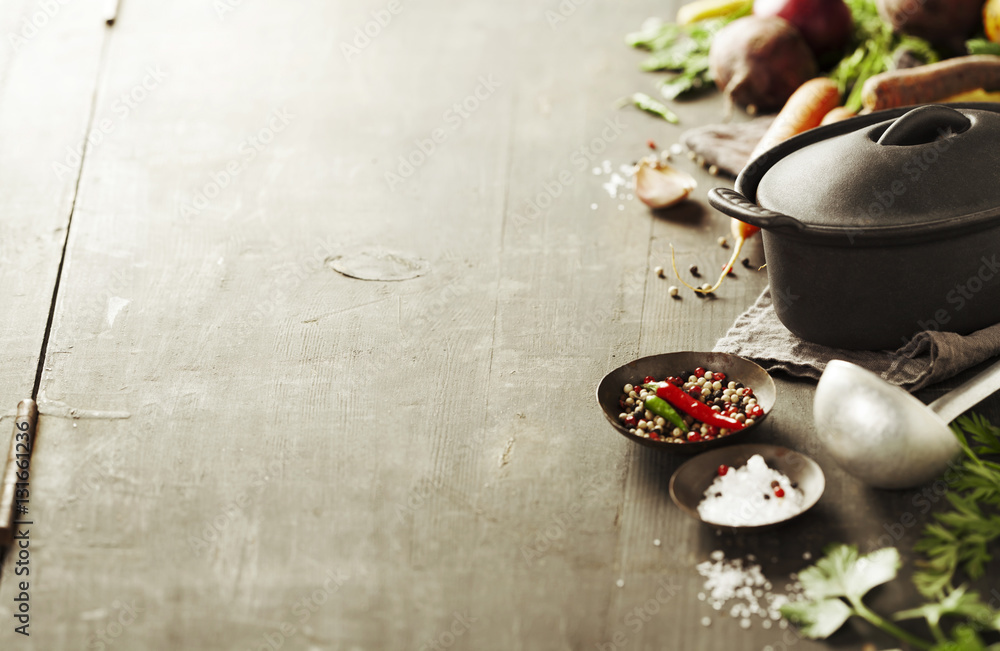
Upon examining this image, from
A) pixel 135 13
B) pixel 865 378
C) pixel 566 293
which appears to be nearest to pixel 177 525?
pixel 566 293

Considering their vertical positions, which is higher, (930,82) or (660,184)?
(930,82)

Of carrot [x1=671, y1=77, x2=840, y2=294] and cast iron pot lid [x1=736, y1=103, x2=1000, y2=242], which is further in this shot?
carrot [x1=671, y1=77, x2=840, y2=294]

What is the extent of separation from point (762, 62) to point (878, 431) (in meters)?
1.39

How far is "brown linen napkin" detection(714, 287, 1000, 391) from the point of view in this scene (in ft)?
4.94

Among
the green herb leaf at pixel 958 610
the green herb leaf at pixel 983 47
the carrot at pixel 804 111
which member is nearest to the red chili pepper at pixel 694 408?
the green herb leaf at pixel 958 610

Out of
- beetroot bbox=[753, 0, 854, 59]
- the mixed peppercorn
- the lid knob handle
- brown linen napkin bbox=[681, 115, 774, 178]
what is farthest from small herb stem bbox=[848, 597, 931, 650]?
beetroot bbox=[753, 0, 854, 59]

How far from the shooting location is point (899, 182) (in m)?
1.40

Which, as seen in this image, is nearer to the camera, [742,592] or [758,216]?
[742,592]

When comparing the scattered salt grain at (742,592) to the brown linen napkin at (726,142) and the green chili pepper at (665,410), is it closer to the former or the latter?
the green chili pepper at (665,410)

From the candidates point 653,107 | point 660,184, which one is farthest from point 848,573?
point 653,107

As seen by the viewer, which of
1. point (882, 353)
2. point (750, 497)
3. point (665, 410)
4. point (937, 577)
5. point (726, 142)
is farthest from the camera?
point (726, 142)

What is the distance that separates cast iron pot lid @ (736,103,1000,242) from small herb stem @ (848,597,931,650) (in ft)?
1.77

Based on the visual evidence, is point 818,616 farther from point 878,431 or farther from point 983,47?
point 983,47

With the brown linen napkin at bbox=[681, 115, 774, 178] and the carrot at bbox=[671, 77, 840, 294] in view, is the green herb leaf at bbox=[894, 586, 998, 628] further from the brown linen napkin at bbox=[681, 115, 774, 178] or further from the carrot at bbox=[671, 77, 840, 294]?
the brown linen napkin at bbox=[681, 115, 774, 178]
